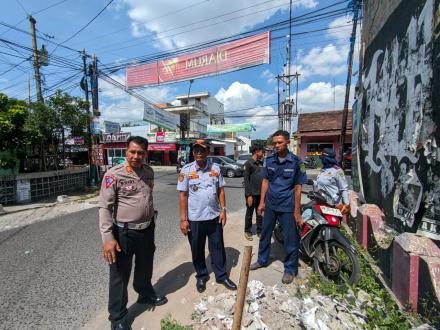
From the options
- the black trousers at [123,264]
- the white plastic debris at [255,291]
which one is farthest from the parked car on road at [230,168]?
the black trousers at [123,264]

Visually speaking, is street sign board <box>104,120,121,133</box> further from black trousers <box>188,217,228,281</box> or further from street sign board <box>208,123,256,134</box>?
street sign board <box>208,123,256,134</box>

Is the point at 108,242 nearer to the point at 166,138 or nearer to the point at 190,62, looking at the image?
the point at 190,62

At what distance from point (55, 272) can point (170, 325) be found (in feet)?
7.16

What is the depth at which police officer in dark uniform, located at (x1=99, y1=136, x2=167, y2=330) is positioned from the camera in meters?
2.33

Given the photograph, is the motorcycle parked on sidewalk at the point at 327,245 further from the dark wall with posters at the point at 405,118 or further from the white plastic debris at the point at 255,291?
the white plastic debris at the point at 255,291

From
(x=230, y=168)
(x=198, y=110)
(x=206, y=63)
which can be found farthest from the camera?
(x=198, y=110)

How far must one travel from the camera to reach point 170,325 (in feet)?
7.92

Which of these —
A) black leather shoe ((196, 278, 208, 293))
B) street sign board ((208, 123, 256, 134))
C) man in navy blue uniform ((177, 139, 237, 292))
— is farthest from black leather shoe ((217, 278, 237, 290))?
street sign board ((208, 123, 256, 134))

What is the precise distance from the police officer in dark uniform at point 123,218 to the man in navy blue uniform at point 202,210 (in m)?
0.53

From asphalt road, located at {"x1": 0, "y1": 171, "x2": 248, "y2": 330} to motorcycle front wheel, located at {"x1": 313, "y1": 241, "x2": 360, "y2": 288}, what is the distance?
2376 millimetres

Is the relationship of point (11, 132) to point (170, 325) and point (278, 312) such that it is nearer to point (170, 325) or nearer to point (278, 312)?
point (170, 325)

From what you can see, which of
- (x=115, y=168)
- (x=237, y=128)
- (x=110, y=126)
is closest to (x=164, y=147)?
(x=237, y=128)

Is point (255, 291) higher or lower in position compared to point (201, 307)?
higher

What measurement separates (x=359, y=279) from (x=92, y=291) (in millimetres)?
3024
